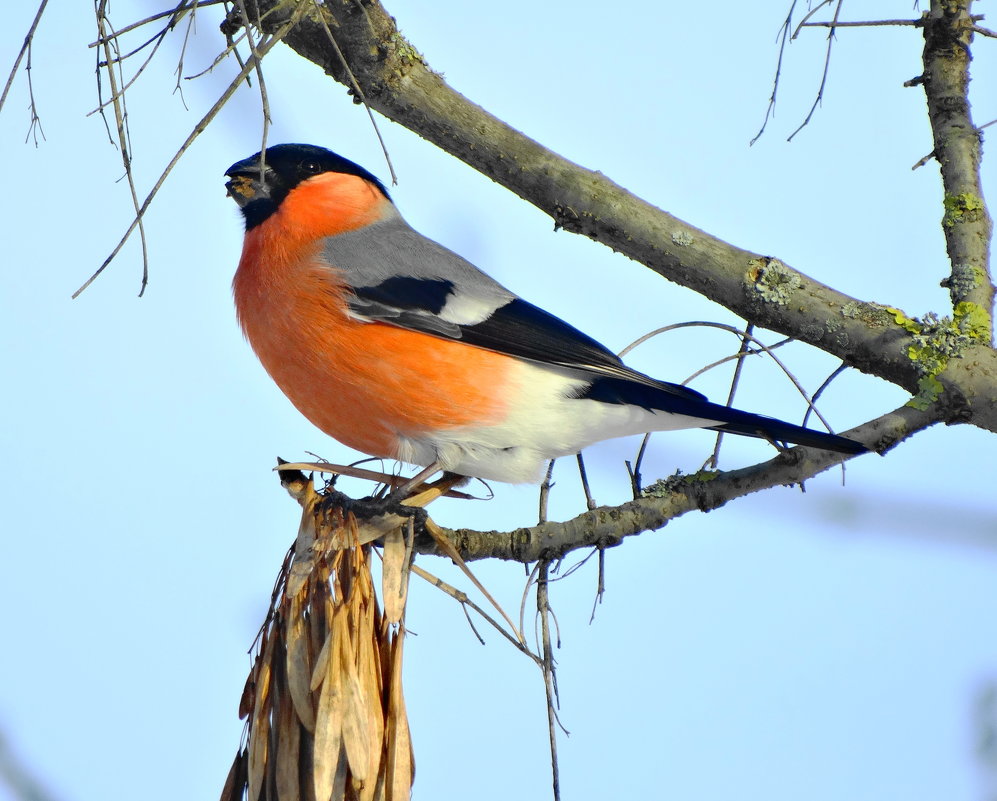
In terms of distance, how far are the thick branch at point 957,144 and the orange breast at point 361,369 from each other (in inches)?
44.5

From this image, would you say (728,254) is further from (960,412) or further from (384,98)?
(384,98)

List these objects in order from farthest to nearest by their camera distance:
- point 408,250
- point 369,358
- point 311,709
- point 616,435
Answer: point 408,250 → point 616,435 → point 369,358 → point 311,709

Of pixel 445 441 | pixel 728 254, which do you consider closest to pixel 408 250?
pixel 445 441

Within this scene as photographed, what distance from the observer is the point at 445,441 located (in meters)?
2.74

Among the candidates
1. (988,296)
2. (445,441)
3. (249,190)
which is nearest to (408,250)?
(249,190)

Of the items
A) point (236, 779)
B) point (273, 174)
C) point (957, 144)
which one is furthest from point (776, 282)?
point (273, 174)

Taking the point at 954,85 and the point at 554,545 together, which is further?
the point at 954,85

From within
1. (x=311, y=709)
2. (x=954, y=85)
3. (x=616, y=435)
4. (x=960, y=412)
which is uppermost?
(x=954, y=85)

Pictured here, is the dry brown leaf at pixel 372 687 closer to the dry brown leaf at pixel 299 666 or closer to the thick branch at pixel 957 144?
the dry brown leaf at pixel 299 666

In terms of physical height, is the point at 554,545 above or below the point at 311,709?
above

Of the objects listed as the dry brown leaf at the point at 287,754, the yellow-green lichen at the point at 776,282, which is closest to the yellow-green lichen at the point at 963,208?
the yellow-green lichen at the point at 776,282

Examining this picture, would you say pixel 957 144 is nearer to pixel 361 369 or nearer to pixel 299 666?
pixel 361 369

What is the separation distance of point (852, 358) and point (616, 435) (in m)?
0.79

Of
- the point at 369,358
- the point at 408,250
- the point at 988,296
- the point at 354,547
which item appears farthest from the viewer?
the point at 408,250
